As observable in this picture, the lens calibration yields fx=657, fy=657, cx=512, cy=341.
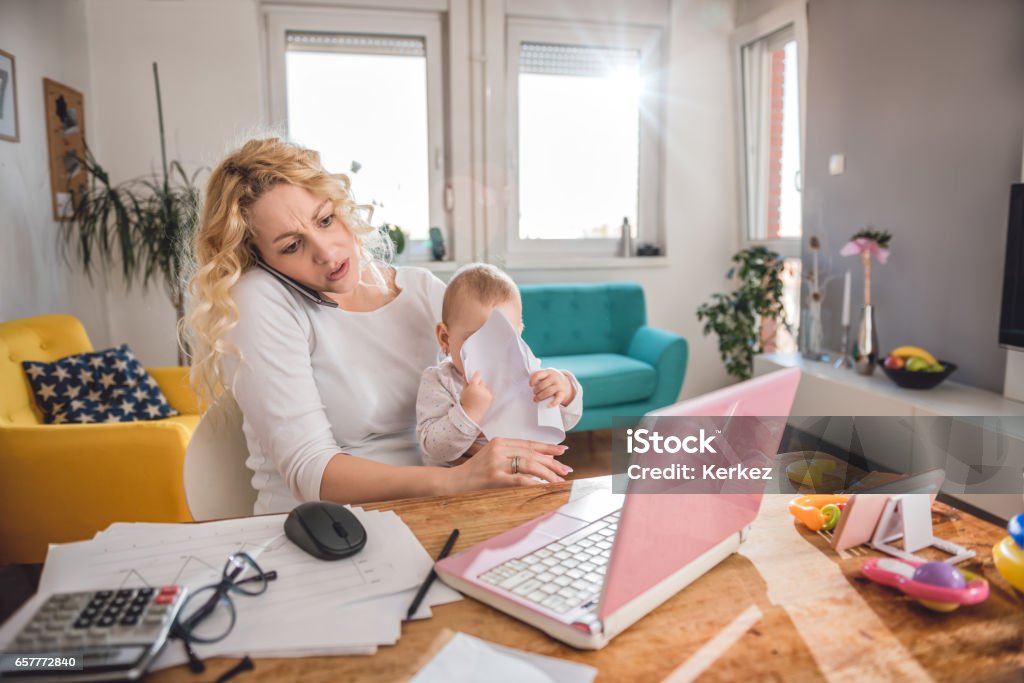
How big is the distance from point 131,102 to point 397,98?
1.45m

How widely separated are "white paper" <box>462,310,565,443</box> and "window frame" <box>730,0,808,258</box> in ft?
10.2

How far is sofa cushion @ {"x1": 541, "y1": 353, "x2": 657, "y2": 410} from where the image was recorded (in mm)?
3273

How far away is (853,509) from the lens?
0.74 m

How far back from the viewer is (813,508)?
81 centimetres

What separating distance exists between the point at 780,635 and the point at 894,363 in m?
2.50

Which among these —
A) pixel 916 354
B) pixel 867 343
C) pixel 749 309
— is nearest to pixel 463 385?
pixel 916 354

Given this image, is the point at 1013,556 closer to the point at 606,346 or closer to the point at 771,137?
the point at 606,346

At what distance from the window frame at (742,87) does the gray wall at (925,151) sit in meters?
0.11

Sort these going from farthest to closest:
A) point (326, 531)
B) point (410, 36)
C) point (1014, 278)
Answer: point (410, 36) → point (1014, 278) → point (326, 531)

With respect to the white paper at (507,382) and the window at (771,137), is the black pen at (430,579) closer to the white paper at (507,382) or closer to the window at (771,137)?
the white paper at (507,382)

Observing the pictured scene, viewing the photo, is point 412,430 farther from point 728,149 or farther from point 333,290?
point 728,149

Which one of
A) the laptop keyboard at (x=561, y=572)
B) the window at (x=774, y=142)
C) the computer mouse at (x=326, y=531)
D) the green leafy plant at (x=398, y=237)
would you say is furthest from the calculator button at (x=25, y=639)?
the window at (x=774, y=142)

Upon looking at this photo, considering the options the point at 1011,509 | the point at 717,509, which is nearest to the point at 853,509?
the point at 717,509

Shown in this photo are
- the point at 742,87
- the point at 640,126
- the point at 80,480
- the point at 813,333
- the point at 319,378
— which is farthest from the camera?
the point at 640,126
